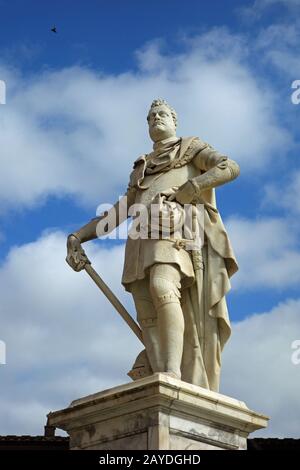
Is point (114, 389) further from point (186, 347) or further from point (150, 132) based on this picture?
point (150, 132)

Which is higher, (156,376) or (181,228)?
(181,228)

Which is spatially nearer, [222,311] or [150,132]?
[222,311]

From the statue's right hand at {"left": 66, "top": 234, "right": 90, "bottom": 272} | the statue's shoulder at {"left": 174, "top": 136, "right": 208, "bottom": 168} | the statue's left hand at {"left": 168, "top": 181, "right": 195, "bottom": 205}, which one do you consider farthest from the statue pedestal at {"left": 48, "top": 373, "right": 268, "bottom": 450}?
the statue's shoulder at {"left": 174, "top": 136, "right": 208, "bottom": 168}

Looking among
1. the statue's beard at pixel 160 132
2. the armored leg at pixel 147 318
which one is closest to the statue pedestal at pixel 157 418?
the armored leg at pixel 147 318

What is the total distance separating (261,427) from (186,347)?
124 cm

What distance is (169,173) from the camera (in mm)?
12078

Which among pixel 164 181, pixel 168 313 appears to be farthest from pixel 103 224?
pixel 168 313

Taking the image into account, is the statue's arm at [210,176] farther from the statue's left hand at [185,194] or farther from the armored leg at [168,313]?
the armored leg at [168,313]

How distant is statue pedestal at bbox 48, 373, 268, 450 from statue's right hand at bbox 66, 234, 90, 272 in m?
2.09

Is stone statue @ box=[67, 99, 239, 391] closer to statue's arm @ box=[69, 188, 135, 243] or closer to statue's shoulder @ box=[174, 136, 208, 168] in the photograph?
statue's shoulder @ box=[174, 136, 208, 168]

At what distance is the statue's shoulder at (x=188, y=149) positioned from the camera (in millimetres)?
12085
